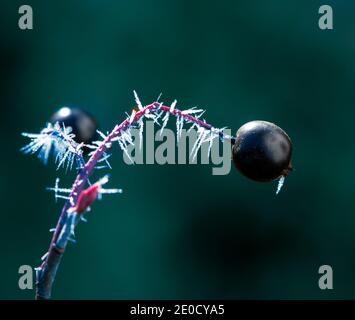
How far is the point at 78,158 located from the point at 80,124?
0.15 m

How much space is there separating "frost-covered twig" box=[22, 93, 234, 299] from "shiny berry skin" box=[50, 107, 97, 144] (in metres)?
0.11

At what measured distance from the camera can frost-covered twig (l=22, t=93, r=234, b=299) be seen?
362 millimetres

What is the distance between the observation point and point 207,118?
1.84 m

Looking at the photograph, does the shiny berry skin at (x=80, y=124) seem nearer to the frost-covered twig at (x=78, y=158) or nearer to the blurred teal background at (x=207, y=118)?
the frost-covered twig at (x=78, y=158)

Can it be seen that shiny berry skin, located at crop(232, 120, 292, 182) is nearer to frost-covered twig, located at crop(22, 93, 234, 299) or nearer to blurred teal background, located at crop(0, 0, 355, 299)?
frost-covered twig, located at crop(22, 93, 234, 299)

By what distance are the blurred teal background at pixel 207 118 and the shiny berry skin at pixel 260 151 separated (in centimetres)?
133

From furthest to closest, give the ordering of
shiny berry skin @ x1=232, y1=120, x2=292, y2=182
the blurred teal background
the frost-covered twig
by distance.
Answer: the blurred teal background, shiny berry skin @ x1=232, y1=120, x2=292, y2=182, the frost-covered twig

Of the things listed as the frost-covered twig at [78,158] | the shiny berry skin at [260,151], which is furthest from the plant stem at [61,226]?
the shiny berry skin at [260,151]

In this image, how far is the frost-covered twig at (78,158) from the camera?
0.36 m

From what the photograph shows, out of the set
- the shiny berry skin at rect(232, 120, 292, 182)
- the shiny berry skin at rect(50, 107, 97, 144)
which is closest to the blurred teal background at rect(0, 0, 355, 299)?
the shiny berry skin at rect(50, 107, 97, 144)

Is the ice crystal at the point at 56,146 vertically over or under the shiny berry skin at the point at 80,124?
under

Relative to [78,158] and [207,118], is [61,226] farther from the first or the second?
[207,118]

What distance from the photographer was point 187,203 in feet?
6.23
